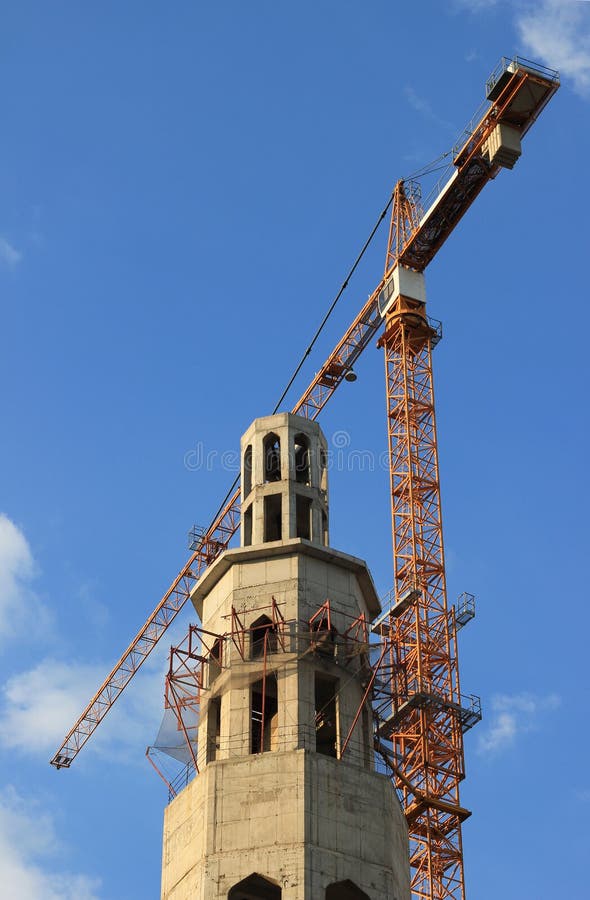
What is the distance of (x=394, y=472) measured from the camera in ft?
335

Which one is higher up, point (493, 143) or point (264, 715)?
point (493, 143)

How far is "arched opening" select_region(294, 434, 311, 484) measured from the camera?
185 ft

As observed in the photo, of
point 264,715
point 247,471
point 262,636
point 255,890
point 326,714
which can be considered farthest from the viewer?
point 247,471

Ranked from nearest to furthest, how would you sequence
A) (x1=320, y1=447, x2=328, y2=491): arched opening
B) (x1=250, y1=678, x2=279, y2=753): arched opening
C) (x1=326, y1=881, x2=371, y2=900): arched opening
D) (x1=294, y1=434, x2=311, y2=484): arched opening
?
(x1=326, y1=881, x2=371, y2=900): arched opening
(x1=250, y1=678, x2=279, y2=753): arched opening
(x1=294, y1=434, x2=311, y2=484): arched opening
(x1=320, y1=447, x2=328, y2=491): arched opening

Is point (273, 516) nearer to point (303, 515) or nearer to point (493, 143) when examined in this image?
point (303, 515)

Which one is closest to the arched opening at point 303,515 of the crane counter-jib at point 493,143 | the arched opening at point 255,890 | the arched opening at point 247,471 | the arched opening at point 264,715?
the arched opening at point 247,471

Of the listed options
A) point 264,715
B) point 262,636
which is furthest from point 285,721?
point 262,636

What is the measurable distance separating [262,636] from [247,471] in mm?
7389

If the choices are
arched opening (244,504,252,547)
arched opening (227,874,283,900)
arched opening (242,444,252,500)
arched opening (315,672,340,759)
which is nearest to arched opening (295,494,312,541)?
arched opening (244,504,252,547)

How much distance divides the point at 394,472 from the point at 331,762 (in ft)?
179

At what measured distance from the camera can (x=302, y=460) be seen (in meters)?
56.8

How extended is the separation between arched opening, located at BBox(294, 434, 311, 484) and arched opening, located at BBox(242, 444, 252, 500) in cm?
155

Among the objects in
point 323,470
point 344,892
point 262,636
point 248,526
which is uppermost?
point 323,470

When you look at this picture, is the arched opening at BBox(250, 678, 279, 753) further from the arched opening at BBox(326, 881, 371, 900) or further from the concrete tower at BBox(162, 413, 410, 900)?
the arched opening at BBox(326, 881, 371, 900)
